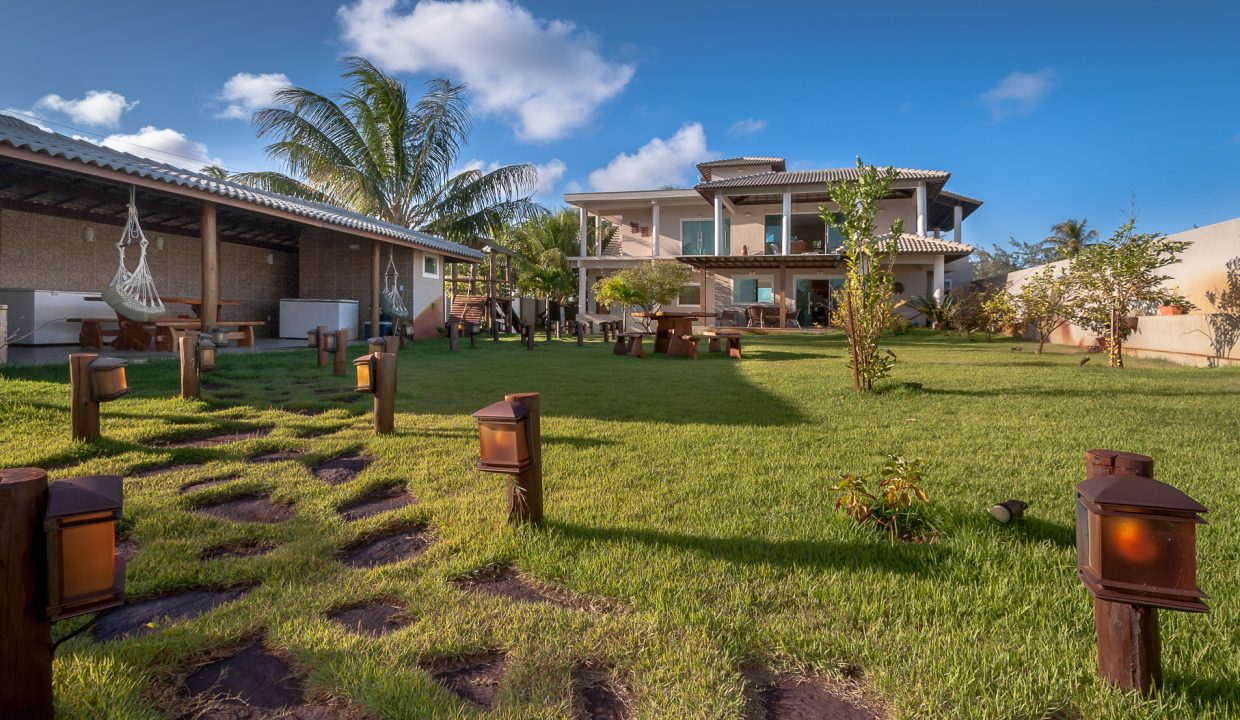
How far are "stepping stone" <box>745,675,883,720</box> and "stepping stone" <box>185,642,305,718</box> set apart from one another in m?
1.22

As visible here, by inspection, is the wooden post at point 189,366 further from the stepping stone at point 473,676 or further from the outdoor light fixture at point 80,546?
the stepping stone at point 473,676

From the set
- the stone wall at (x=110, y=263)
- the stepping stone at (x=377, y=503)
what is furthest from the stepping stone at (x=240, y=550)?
→ the stone wall at (x=110, y=263)

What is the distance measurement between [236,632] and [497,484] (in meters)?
1.60

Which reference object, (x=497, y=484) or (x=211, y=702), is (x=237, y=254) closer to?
(x=497, y=484)

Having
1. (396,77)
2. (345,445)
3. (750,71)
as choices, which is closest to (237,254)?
(396,77)

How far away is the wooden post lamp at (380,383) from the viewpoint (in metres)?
4.63

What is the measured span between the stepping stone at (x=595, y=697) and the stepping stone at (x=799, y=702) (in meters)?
0.34

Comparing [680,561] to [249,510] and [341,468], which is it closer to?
[249,510]

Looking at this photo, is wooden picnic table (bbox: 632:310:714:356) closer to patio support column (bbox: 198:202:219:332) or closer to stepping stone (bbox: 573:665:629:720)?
patio support column (bbox: 198:202:219:332)

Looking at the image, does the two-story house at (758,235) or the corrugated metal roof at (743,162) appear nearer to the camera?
the two-story house at (758,235)

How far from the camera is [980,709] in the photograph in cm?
150

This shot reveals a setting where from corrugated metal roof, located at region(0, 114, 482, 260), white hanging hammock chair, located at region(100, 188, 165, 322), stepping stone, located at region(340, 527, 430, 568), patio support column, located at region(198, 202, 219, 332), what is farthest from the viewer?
patio support column, located at region(198, 202, 219, 332)

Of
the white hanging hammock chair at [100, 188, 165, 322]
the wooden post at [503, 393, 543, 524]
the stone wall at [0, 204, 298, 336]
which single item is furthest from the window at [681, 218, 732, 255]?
the wooden post at [503, 393, 543, 524]

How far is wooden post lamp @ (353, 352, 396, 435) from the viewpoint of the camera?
463 centimetres
